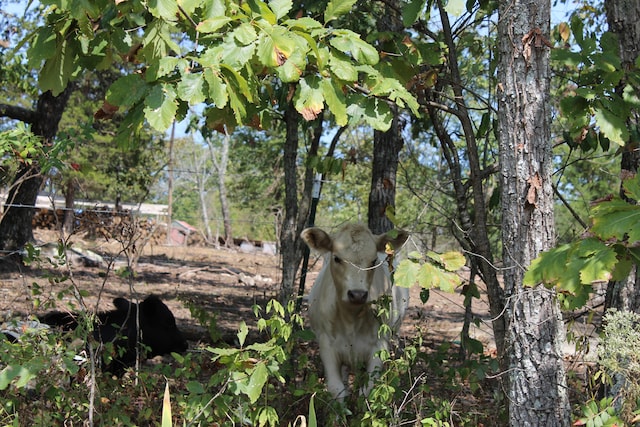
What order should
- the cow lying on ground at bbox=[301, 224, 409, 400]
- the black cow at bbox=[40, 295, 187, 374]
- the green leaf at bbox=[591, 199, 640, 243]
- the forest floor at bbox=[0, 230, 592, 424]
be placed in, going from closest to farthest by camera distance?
the green leaf at bbox=[591, 199, 640, 243] → the cow lying on ground at bbox=[301, 224, 409, 400] → the black cow at bbox=[40, 295, 187, 374] → the forest floor at bbox=[0, 230, 592, 424]

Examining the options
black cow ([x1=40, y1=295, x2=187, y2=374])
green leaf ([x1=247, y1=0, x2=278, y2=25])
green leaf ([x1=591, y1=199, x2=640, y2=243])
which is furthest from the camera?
black cow ([x1=40, y1=295, x2=187, y2=374])

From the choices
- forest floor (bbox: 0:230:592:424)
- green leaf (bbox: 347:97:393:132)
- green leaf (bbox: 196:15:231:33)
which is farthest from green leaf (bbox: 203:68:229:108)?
forest floor (bbox: 0:230:592:424)

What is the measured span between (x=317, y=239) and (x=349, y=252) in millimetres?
316

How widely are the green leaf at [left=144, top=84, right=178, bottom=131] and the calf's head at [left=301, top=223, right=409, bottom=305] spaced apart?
9.05 feet

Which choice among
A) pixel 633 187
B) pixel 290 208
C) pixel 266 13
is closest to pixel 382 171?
pixel 290 208

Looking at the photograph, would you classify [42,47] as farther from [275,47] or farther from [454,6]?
[454,6]

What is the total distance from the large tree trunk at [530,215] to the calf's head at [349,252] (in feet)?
6.81

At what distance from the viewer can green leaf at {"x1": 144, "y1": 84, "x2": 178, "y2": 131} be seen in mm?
2811

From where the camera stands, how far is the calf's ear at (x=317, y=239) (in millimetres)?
5680

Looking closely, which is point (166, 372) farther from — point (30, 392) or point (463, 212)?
point (463, 212)

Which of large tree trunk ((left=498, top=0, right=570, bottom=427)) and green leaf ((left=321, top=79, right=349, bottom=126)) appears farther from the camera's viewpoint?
large tree trunk ((left=498, top=0, right=570, bottom=427))

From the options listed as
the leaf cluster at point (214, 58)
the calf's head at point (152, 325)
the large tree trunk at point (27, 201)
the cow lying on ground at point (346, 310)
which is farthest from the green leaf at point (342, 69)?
the large tree trunk at point (27, 201)

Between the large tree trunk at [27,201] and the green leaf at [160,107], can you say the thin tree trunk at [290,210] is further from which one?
the large tree trunk at [27,201]

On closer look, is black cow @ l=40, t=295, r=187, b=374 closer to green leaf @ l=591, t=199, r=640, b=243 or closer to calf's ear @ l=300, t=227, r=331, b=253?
calf's ear @ l=300, t=227, r=331, b=253
